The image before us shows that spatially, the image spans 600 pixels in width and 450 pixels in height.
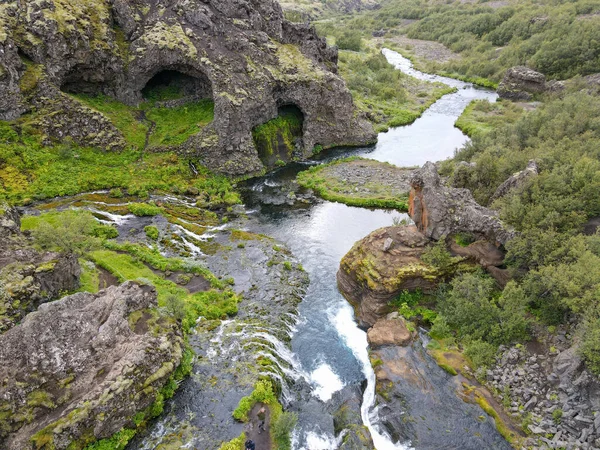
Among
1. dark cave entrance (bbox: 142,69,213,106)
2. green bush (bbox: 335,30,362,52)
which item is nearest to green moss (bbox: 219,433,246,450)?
dark cave entrance (bbox: 142,69,213,106)

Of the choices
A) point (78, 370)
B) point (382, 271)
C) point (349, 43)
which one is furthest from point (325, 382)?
point (349, 43)

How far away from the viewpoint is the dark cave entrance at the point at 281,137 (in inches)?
2420

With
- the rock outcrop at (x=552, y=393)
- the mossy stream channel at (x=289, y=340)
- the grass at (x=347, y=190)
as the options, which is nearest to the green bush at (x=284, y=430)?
the mossy stream channel at (x=289, y=340)

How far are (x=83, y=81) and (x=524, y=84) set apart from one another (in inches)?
3488

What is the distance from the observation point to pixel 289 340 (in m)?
31.2

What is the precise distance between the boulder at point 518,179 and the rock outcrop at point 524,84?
59529 millimetres

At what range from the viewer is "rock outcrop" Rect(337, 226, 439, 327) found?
106 feet

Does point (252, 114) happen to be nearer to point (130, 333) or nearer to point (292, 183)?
point (292, 183)

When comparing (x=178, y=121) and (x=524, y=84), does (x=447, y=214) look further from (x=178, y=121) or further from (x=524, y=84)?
(x=524, y=84)

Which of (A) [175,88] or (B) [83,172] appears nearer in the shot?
(B) [83,172]

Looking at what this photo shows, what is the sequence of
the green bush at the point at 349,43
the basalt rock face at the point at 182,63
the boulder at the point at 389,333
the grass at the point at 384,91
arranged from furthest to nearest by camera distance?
the green bush at the point at 349,43 → the grass at the point at 384,91 → the basalt rock face at the point at 182,63 → the boulder at the point at 389,333

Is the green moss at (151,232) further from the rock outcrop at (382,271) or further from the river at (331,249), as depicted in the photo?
the rock outcrop at (382,271)

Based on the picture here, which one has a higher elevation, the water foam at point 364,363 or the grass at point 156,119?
the grass at point 156,119

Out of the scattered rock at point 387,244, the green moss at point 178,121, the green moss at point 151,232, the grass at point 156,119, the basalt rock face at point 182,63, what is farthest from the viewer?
the green moss at point 178,121
